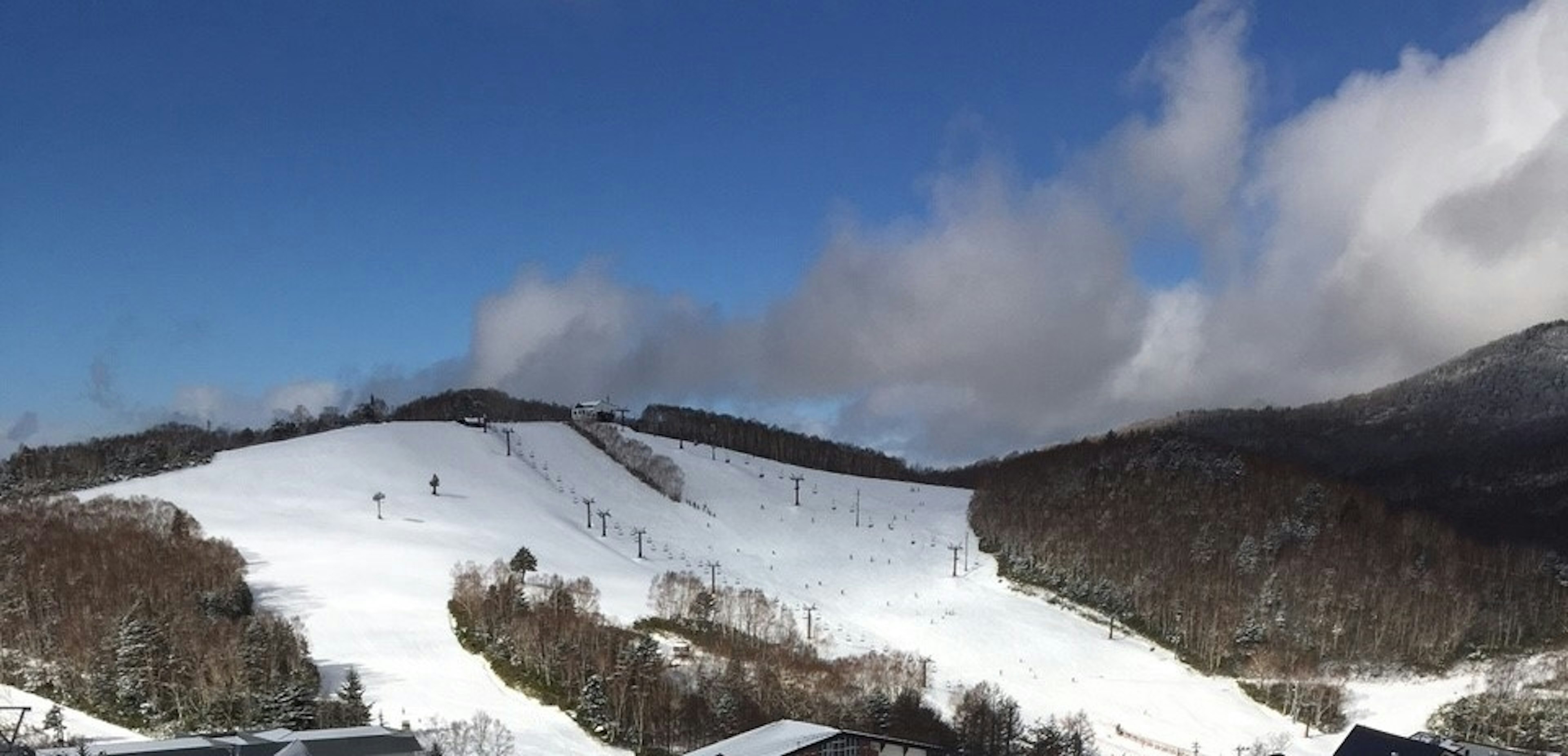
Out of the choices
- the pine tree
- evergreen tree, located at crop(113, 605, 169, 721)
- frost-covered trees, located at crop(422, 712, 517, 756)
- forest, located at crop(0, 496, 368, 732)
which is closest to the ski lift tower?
forest, located at crop(0, 496, 368, 732)

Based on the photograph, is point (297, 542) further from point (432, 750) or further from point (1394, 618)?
point (1394, 618)

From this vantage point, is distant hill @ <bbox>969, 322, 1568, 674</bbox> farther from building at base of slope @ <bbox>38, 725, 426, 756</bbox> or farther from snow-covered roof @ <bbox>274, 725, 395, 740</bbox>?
snow-covered roof @ <bbox>274, 725, 395, 740</bbox>

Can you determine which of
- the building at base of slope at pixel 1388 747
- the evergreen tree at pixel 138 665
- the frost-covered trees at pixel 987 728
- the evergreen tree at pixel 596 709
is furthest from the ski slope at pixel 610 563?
the building at base of slope at pixel 1388 747

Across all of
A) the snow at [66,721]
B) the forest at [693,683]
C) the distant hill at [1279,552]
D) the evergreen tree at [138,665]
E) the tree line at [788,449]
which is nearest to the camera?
the snow at [66,721]

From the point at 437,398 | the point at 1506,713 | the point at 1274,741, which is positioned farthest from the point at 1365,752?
the point at 437,398

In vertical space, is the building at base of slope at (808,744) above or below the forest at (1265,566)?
below

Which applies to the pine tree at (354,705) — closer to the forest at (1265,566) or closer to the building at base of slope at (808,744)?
the building at base of slope at (808,744)
